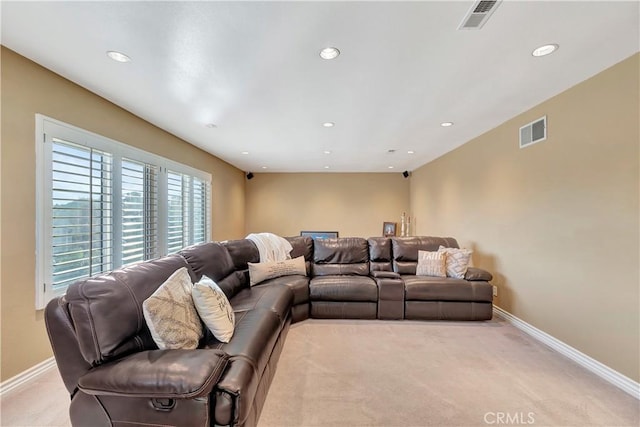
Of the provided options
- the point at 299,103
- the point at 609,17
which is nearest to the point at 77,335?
the point at 299,103

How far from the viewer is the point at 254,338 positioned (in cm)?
172

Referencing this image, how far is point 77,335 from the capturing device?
1264mm

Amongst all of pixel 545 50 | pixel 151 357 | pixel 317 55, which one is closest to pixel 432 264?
pixel 545 50

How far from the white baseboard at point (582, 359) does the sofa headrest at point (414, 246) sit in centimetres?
114

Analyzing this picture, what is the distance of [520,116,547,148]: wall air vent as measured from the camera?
8.90ft

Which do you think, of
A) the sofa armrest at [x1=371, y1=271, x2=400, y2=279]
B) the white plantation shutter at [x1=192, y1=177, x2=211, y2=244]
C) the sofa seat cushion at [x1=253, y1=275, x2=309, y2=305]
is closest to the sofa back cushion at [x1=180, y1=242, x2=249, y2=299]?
the sofa seat cushion at [x1=253, y1=275, x2=309, y2=305]

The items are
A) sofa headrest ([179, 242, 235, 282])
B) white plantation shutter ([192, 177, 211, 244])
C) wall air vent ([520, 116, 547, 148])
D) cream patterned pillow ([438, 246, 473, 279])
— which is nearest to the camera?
sofa headrest ([179, 242, 235, 282])

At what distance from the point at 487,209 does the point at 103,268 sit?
463cm

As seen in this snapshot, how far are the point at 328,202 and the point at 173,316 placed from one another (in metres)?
5.78

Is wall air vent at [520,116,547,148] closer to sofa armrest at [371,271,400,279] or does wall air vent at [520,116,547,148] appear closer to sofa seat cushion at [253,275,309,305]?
sofa armrest at [371,271,400,279]

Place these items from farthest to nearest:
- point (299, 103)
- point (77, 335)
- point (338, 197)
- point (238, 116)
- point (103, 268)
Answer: point (338, 197) → point (238, 116) → point (299, 103) → point (103, 268) → point (77, 335)

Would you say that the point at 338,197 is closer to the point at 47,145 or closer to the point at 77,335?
the point at 47,145

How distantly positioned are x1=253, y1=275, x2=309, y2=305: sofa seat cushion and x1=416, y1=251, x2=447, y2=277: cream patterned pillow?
1.57 metres

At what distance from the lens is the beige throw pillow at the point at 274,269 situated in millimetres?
3193
